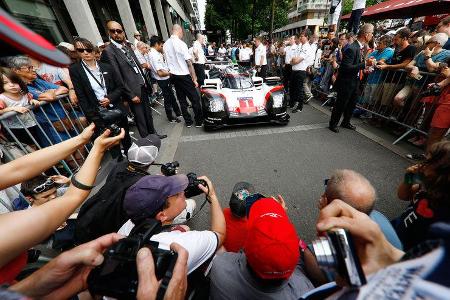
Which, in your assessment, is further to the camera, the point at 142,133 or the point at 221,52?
the point at 221,52

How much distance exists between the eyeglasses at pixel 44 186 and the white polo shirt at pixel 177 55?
3.52m

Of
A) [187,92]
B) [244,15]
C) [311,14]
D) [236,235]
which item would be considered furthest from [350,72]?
[311,14]

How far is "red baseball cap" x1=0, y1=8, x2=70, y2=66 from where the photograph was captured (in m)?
0.43

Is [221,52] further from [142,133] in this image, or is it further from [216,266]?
[216,266]

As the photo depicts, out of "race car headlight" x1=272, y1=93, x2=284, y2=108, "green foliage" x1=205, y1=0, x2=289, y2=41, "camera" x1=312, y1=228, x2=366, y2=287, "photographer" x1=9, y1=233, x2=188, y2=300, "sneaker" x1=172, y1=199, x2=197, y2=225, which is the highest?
"green foliage" x1=205, y1=0, x2=289, y2=41

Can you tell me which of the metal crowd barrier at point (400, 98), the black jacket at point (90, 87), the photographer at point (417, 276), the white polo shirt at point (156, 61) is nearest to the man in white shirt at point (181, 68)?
the white polo shirt at point (156, 61)

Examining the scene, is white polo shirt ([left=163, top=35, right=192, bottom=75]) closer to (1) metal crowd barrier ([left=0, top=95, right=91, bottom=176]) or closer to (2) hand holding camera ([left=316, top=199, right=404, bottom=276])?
(1) metal crowd barrier ([left=0, top=95, right=91, bottom=176])

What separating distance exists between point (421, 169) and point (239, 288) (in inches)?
54.7

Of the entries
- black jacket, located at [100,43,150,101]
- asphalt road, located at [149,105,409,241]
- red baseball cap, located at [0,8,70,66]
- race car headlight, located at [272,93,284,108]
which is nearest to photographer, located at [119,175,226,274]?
red baseball cap, located at [0,8,70,66]

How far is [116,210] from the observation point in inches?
56.8

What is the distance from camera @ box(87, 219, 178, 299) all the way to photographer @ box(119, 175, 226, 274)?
0.33 metres

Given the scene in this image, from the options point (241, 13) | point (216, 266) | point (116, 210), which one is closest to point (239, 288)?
point (216, 266)

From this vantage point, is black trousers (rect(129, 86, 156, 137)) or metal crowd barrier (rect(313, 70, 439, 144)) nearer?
metal crowd barrier (rect(313, 70, 439, 144))

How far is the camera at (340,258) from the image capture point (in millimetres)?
479
